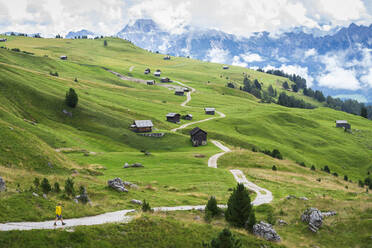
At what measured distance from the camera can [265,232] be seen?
1161 inches

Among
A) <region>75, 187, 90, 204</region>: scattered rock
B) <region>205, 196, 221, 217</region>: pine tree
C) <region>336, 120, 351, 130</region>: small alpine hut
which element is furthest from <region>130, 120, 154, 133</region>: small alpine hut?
<region>336, 120, 351, 130</region>: small alpine hut

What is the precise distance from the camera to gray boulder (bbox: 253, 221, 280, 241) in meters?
29.1

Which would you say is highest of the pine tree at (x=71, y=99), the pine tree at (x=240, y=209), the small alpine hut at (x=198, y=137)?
the pine tree at (x=71, y=99)

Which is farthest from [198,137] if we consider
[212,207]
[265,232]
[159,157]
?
[265,232]

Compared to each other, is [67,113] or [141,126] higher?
[67,113]

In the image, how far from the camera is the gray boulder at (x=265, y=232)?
95.4 ft

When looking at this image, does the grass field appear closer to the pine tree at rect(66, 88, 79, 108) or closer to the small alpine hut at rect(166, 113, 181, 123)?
A: the pine tree at rect(66, 88, 79, 108)

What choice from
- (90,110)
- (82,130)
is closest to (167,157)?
(82,130)

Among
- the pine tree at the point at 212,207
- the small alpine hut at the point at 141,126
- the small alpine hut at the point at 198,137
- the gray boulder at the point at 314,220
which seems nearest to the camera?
the gray boulder at the point at 314,220

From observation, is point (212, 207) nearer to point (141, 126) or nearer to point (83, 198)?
point (83, 198)

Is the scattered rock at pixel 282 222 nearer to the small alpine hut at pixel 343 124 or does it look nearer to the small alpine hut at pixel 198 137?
the small alpine hut at pixel 198 137

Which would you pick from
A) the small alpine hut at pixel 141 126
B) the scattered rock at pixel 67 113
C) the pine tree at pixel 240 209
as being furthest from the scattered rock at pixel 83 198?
the scattered rock at pixel 67 113

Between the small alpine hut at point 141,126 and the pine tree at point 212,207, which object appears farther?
the small alpine hut at point 141,126

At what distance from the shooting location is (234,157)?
85375 mm
